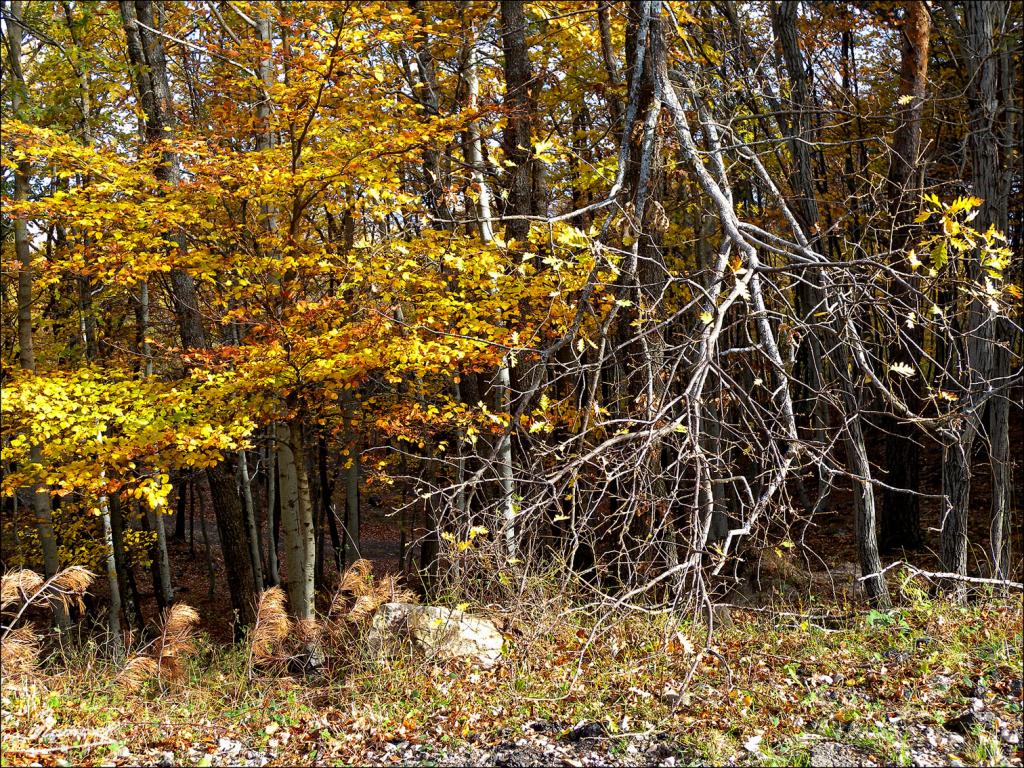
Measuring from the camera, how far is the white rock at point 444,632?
5426mm

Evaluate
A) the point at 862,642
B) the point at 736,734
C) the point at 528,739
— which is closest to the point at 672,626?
the point at 736,734

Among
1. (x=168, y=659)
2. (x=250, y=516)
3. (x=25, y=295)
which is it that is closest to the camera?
(x=168, y=659)

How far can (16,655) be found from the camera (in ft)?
14.1

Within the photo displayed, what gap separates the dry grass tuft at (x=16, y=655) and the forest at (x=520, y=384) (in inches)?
1.0

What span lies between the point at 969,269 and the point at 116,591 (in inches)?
468

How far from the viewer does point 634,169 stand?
233 inches

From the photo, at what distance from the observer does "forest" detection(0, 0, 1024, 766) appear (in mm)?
4270

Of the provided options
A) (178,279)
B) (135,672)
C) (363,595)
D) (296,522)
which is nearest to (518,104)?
(178,279)

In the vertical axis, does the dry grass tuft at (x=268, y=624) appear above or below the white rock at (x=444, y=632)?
above

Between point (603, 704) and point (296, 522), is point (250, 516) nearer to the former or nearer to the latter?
point (296, 522)

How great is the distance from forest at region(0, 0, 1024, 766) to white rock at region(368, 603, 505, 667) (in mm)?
26

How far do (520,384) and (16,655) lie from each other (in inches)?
254

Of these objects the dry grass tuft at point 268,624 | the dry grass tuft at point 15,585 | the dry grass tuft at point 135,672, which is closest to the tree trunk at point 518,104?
the dry grass tuft at point 268,624

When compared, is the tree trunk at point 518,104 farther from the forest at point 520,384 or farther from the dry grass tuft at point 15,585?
the dry grass tuft at point 15,585
